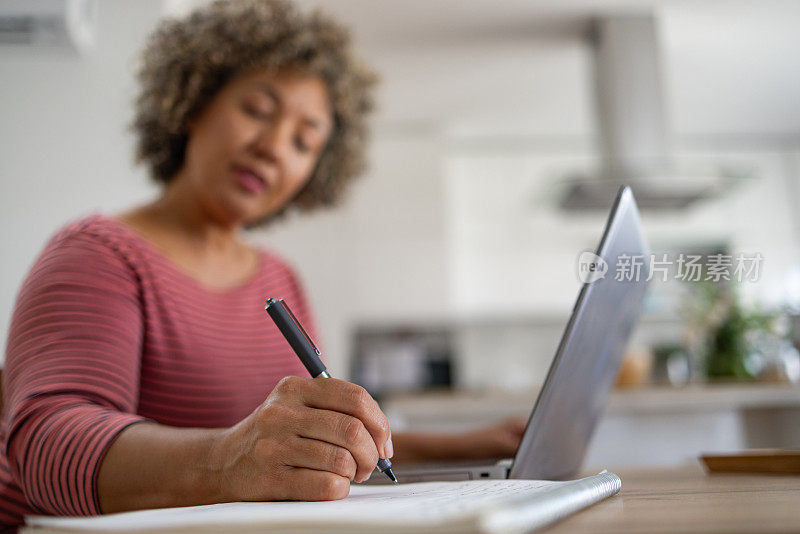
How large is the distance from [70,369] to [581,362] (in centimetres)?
47

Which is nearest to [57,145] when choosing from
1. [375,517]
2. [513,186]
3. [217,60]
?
[217,60]

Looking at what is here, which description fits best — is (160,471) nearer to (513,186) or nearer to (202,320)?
(202,320)

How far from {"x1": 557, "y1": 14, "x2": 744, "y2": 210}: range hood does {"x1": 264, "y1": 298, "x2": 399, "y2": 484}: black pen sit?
2808 millimetres

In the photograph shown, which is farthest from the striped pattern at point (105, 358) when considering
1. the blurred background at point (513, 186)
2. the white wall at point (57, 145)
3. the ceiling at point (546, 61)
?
the ceiling at point (546, 61)

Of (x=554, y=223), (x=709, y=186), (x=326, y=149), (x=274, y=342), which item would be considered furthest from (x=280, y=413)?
(x=554, y=223)

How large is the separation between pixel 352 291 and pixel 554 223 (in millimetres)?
1501

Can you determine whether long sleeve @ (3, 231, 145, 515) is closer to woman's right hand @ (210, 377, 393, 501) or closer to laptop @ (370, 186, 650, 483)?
woman's right hand @ (210, 377, 393, 501)

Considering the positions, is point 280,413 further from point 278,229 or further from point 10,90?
point 278,229

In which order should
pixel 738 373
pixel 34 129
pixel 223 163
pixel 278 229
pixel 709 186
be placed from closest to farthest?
1. pixel 223 163
2. pixel 34 129
3. pixel 738 373
4. pixel 709 186
5. pixel 278 229

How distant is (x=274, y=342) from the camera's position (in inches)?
40.9

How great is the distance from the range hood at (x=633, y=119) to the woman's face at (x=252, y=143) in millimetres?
2272

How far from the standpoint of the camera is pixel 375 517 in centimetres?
32

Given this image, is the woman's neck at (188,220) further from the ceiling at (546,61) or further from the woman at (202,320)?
the ceiling at (546,61)

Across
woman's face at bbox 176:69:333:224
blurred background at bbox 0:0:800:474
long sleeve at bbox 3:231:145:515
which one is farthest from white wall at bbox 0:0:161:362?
long sleeve at bbox 3:231:145:515
